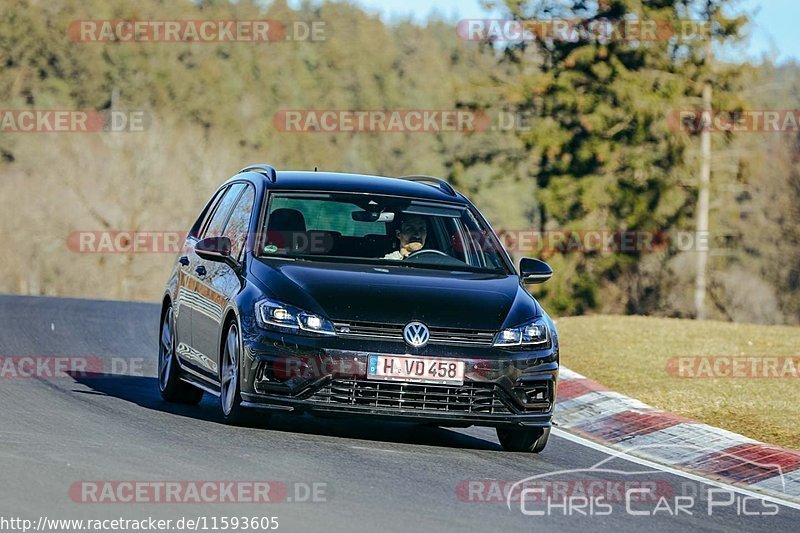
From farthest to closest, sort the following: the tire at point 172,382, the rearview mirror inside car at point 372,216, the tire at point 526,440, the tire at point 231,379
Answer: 1. the tire at point 172,382
2. the rearview mirror inside car at point 372,216
3. the tire at point 526,440
4. the tire at point 231,379

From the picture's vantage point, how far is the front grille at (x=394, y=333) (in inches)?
359

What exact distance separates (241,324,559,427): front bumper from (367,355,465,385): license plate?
0.03 meters

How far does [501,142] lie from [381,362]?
111 m

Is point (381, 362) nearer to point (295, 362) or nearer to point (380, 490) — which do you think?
point (295, 362)

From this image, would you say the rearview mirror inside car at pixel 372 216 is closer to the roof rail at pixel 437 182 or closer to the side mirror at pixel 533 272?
the roof rail at pixel 437 182

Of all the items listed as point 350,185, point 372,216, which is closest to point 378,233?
point 372,216

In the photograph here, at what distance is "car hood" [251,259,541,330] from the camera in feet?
30.2

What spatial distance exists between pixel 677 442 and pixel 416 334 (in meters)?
2.63

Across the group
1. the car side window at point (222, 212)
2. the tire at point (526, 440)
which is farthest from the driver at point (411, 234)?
the tire at point (526, 440)

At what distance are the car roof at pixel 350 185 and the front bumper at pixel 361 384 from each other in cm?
180

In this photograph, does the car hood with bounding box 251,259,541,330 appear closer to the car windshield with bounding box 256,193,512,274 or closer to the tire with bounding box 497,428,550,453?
the car windshield with bounding box 256,193,512,274

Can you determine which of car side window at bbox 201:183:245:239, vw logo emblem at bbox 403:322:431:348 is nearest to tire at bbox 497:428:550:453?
vw logo emblem at bbox 403:322:431:348

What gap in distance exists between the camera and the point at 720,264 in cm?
6256

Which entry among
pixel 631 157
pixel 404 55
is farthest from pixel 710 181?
pixel 404 55
